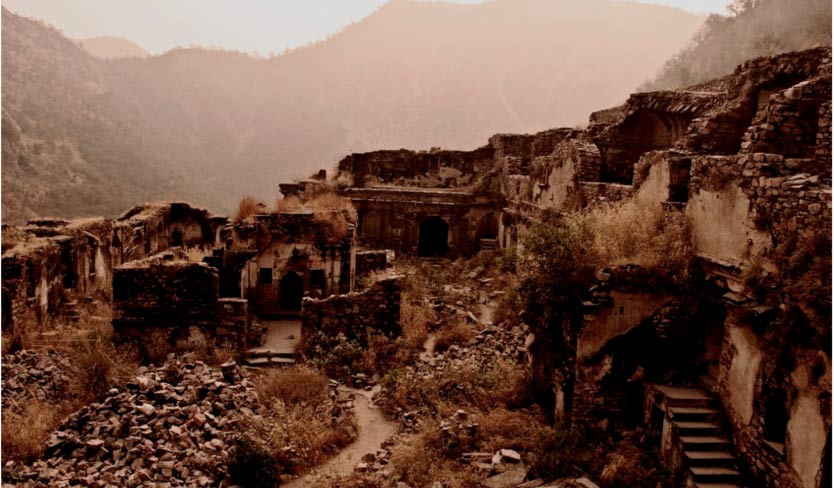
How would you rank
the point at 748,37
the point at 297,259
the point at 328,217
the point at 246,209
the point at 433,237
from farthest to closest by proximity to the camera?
the point at 748,37, the point at 433,237, the point at 246,209, the point at 328,217, the point at 297,259

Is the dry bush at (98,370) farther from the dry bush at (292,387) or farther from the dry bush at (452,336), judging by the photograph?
the dry bush at (452,336)

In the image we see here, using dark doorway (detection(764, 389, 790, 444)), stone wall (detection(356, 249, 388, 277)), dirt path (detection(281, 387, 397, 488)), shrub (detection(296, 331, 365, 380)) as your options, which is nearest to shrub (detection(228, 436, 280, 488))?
dirt path (detection(281, 387, 397, 488))

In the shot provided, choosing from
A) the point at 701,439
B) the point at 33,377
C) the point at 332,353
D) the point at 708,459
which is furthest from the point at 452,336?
the point at 33,377

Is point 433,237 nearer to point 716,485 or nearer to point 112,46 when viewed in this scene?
point 716,485

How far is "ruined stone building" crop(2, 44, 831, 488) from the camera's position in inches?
230

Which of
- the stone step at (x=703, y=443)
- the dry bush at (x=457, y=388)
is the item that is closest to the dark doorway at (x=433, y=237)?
the dry bush at (x=457, y=388)

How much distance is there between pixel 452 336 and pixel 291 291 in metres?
4.18

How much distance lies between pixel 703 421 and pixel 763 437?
0.83 metres

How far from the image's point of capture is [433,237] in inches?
1002

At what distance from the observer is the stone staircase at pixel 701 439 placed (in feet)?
20.7

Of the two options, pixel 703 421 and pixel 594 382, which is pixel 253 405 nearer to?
pixel 594 382

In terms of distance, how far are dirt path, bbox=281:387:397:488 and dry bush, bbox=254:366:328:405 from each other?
58 cm

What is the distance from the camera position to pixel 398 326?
37.9 ft

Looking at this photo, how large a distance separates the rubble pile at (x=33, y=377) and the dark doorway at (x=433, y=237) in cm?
A: 1546
